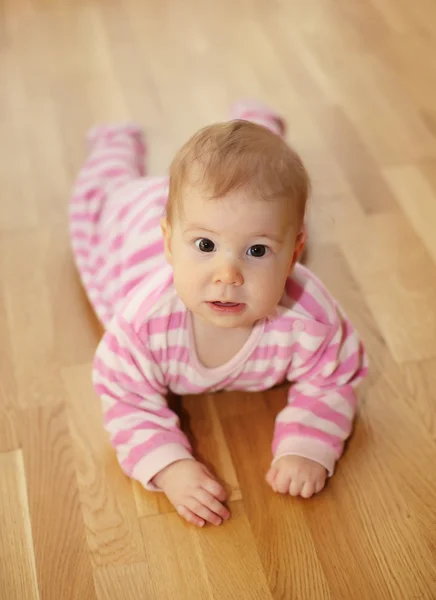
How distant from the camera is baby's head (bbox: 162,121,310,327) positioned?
82 cm

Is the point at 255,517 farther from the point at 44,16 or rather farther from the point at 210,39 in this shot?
the point at 44,16

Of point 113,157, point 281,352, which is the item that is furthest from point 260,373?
point 113,157

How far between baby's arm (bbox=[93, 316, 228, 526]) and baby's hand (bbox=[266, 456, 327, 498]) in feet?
0.24

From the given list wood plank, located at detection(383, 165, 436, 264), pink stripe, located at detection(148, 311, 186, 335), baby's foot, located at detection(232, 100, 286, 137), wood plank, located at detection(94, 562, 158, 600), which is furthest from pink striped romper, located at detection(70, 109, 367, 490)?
baby's foot, located at detection(232, 100, 286, 137)

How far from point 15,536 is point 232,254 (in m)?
0.43

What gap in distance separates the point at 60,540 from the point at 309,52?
50.1 inches

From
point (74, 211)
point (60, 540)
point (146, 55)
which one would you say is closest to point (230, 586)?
point (60, 540)

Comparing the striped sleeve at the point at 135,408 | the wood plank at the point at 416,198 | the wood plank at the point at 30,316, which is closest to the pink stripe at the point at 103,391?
the striped sleeve at the point at 135,408

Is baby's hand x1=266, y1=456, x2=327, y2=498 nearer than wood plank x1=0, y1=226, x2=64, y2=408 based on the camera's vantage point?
Yes

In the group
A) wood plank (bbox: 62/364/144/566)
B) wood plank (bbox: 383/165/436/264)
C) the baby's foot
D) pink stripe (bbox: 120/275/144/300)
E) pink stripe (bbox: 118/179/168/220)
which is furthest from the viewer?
the baby's foot

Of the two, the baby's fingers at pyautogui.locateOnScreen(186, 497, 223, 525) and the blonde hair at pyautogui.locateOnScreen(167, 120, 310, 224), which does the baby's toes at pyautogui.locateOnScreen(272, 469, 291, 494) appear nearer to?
the baby's fingers at pyautogui.locateOnScreen(186, 497, 223, 525)

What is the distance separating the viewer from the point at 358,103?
164 centimetres

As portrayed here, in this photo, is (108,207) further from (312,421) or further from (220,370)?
(312,421)

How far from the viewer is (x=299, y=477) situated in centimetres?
96
